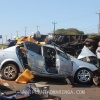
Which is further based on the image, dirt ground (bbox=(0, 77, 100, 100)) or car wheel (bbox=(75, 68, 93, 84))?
car wheel (bbox=(75, 68, 93, 84))

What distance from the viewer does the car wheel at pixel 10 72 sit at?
13.6m

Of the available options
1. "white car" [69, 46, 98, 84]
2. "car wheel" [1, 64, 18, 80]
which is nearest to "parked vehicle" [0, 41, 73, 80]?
"car wheel" [1, 64, 18, 80]

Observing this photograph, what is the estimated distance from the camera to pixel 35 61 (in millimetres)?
13242

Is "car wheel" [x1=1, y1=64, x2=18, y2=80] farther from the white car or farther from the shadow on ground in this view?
the white car

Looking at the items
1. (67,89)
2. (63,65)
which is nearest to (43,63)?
(63,65)

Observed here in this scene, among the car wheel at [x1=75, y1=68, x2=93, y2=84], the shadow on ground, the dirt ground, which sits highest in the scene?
the car wheel at [x1=75, y1=68, x2=93, y2=84]

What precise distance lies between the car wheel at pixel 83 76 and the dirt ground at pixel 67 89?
32 centimetres

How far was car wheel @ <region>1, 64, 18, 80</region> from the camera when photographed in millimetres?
13648

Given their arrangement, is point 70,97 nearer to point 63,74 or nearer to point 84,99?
point 84,99

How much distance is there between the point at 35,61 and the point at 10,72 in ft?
4.09

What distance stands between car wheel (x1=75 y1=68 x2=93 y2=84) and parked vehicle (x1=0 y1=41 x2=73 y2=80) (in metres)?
0.57

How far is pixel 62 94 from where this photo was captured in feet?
35.3

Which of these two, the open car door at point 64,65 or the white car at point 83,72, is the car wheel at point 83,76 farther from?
the open car door at point 64,65

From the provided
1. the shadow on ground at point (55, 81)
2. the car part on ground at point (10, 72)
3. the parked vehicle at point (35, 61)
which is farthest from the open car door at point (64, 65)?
the car part on ground at point (10, 72)
